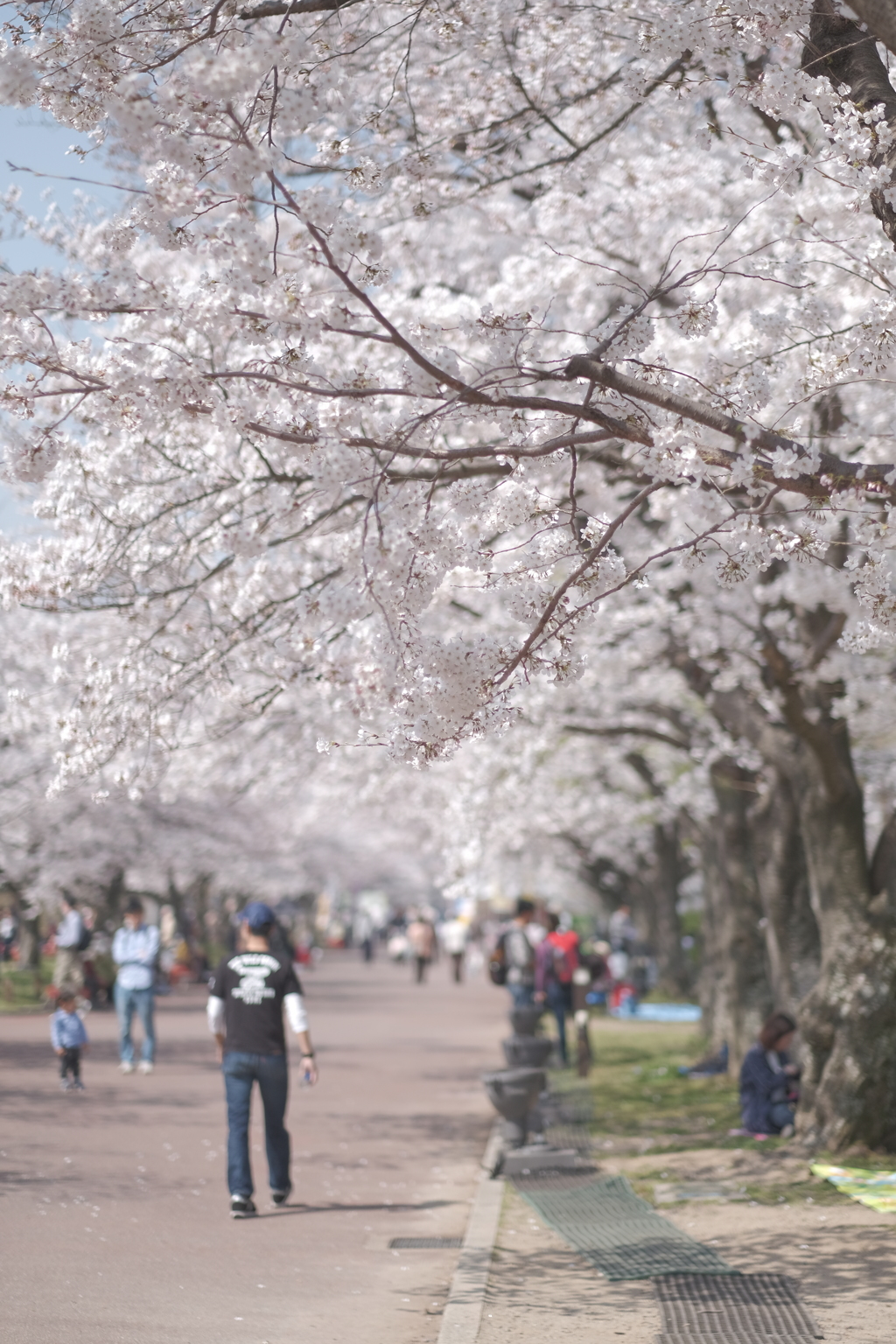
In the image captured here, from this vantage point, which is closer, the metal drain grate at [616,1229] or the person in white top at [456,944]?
the metal drain grate at [616,1229]

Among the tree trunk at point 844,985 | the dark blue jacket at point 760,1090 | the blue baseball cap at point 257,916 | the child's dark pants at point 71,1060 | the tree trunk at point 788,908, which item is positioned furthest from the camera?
the child's dark pants at point 71,1060

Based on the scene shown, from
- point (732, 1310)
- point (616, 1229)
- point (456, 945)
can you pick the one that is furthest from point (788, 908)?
point (456, 945)

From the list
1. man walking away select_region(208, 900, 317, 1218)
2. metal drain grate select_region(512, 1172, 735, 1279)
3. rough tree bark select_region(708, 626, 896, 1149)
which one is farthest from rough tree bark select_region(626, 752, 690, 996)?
man walking away select_region(208, 900, 317, 1218)

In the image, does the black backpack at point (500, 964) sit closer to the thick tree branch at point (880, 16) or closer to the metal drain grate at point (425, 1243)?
the metal drain grate at point (425, 1243)

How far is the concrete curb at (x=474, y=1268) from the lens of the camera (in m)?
5.95

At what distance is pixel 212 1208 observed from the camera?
848 centimetres

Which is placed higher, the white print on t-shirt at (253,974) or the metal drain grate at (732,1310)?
the white print on t-shirt at (253,974)

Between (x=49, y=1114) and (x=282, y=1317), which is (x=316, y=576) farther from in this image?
(x=49, y=1114)

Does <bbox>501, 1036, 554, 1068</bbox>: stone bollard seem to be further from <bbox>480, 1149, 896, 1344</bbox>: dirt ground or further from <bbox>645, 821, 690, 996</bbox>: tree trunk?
<bbox>645, 821, 690, 996</bbox>: tree trunk

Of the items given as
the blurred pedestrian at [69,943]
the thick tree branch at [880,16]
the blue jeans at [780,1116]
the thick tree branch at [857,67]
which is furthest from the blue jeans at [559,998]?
the thick tree branch at [880,16]

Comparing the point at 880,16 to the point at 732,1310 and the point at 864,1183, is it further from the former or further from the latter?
the point at 864,1183

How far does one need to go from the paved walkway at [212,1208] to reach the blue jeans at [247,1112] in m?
0.24

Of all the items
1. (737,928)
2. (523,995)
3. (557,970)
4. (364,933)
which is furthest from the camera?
(364,933)

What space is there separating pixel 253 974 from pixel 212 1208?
1417 mm
